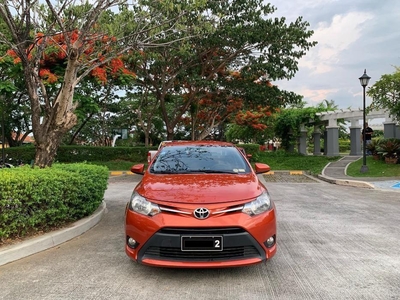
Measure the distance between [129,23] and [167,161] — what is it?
400cm

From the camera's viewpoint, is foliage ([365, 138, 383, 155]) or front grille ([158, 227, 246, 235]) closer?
front grille ([158, 227, 246, 235])

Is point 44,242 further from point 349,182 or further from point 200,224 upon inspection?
point 349,182

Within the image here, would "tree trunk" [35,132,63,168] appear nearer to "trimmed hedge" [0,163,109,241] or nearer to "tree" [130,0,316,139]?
"trimmed hedge" [0,163,109,241]

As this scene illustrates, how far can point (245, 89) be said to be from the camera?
64.2 feet

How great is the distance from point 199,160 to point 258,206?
149 cm

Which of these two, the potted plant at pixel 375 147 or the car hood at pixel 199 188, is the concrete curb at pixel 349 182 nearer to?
the potted plant at pixel 375 147

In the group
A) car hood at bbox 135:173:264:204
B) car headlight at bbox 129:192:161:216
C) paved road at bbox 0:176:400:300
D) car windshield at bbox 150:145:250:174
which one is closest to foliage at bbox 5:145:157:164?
paved road at bbox 0:176:400:300

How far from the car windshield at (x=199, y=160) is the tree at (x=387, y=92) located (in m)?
14.0

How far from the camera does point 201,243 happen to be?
3447 millimetres

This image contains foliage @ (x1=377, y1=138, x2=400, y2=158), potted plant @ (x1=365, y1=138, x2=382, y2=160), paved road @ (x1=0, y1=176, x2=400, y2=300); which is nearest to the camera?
paved road @ (x1=0, y1=176, x2=400, y2=300)

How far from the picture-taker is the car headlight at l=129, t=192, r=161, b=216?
363 cm

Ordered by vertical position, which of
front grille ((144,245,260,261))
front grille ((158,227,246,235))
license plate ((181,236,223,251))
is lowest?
front grille ((144,245,260,261))

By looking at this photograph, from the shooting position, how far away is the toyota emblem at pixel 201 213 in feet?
11.5

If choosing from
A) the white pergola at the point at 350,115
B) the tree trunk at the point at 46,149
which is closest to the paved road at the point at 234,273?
the tree trunk at the point at 46,149
